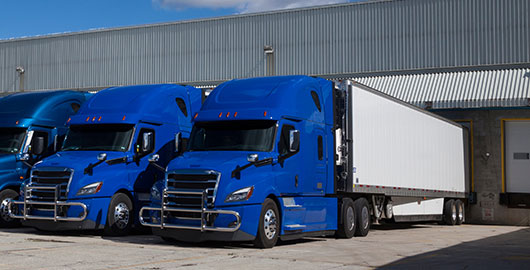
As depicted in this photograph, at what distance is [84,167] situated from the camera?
1562 cm

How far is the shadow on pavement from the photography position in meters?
11.3

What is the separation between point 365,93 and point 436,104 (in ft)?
40.8

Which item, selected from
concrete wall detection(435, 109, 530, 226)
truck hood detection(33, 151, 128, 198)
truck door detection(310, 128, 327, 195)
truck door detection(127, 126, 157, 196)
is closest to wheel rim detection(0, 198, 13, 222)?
truck hood detection(33, 151, 128, 198)

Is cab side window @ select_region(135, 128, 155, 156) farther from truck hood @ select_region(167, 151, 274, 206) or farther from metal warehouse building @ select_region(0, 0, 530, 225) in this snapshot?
metal warehouse building @ select_region(0, 0, 530, 225)

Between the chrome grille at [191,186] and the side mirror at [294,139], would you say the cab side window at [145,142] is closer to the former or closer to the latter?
the chrome grille at [191,186]

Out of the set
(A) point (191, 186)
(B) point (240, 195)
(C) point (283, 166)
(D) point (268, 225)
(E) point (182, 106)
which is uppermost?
(E) point (182, 106)

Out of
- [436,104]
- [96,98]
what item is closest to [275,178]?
[96,98]

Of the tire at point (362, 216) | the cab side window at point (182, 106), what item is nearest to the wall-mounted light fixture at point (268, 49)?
the cab side window at point (182, 106)

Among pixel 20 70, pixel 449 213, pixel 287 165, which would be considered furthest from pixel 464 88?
pixel 20 70

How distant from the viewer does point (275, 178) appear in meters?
14.0

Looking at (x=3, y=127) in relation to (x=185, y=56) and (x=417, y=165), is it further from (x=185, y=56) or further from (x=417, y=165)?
(x=185, y=56)

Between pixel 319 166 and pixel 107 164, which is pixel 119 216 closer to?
pixel 107 164

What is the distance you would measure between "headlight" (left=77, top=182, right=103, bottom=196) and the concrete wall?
19.0m

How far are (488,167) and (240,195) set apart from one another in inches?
761
